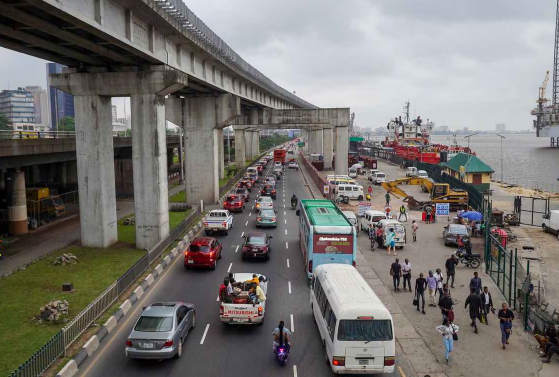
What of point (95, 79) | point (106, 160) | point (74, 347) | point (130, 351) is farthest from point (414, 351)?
point (95, 79)

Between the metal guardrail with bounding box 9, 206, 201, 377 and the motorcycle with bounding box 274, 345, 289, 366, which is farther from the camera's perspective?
the motorcycle with bounding box 274, 345, 289, 366

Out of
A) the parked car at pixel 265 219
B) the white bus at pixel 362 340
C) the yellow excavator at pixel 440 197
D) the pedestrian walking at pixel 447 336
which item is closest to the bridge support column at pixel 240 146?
the yellow excavator at pixel 440 197

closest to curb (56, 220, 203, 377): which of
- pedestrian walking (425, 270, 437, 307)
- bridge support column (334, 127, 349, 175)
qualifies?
pedestrian walking (425, 270, 437, 307)

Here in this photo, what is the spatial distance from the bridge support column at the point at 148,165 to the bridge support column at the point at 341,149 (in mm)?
37433

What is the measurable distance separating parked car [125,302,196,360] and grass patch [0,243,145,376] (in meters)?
3.01

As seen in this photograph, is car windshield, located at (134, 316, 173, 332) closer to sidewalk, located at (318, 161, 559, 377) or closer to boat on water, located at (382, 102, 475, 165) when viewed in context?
sidewalk, located at (318, 161, 559, 377)

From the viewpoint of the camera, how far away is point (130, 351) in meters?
13.6

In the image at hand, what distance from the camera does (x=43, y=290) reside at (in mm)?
19891

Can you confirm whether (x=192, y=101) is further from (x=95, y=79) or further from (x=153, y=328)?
(x=153, y=328)

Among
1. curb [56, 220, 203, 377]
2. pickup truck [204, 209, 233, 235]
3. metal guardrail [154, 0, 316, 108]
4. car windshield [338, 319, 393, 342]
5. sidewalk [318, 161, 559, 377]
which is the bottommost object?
sidewalk [318, 161, 559, 377]

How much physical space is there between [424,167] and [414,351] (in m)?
69.9

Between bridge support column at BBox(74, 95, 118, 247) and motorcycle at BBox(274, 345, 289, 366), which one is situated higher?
bridge support column at BBox(74, 95, 118, 247)

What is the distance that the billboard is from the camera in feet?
67.3

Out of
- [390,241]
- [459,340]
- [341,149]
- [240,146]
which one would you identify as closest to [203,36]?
[390,241]
